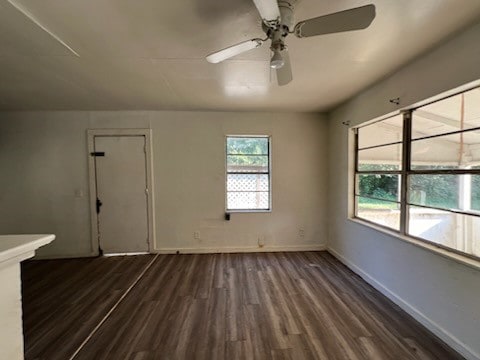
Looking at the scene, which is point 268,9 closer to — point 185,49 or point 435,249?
point 185,49

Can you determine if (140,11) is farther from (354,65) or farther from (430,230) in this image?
(430,230)

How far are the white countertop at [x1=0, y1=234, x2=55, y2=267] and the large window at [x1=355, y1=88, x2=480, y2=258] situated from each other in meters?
2.58

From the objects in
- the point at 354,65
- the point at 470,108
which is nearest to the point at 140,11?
the point at 354,65

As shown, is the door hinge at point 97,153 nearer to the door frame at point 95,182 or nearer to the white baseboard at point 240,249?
the door frame at point 95,182

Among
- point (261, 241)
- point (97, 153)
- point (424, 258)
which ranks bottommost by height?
point (261, 241)

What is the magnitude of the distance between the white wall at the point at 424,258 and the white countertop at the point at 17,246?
99.4 inches

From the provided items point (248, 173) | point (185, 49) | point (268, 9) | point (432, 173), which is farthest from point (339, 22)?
point (248, 173)

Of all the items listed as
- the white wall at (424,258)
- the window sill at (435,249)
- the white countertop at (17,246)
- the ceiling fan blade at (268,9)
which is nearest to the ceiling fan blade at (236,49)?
the ceiling fan blade at (268,9)

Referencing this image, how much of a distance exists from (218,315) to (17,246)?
1907 millimetres

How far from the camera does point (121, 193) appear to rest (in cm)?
371

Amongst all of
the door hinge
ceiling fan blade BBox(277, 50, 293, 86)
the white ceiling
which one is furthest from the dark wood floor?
the white ceiling

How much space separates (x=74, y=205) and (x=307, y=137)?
4.04 m

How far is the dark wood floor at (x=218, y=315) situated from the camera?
1.74 meters

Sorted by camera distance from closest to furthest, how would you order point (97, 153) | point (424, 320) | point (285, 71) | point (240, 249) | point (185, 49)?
1. point (285, 71)
2. point (185, 49)
3. point (424, 320)
4. point (97, 153)
5. point (240, 249)
